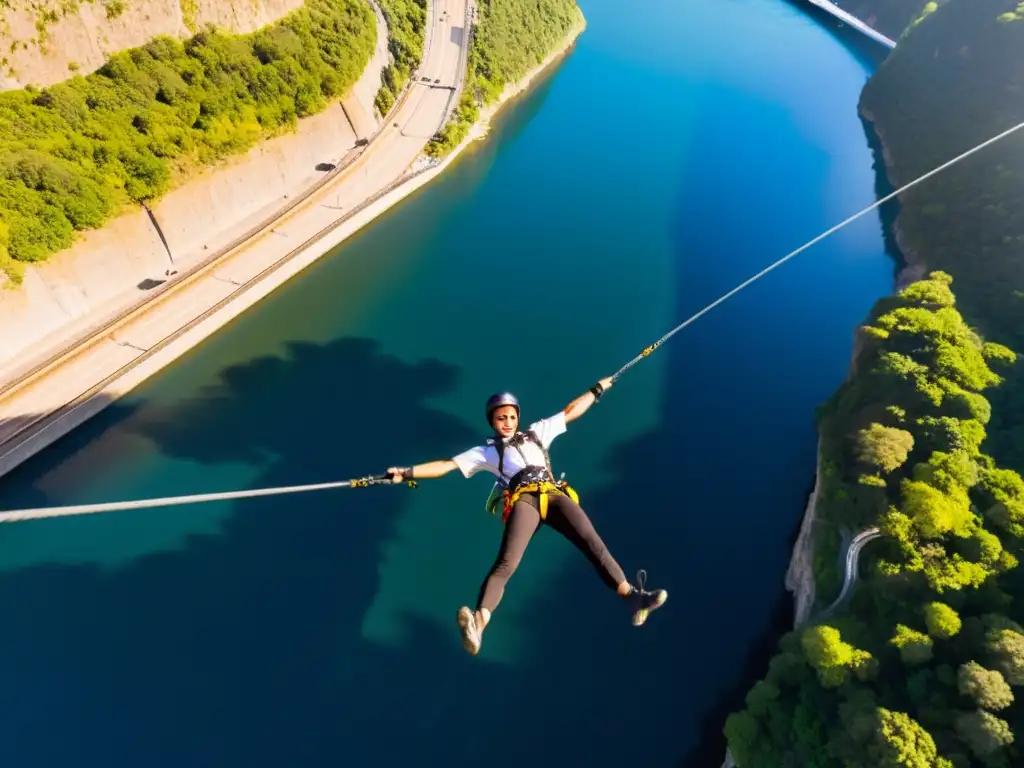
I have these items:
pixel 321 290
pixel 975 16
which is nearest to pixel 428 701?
pixel 321 290

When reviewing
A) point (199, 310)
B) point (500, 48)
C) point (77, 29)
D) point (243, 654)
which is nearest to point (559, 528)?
point (243, 654)


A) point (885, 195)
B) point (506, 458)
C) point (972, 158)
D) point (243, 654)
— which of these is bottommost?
point (506, 458)

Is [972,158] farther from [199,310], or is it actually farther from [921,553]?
[199,310]

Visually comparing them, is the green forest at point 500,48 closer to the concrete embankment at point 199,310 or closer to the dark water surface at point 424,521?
the concrete embankment at point 199,310

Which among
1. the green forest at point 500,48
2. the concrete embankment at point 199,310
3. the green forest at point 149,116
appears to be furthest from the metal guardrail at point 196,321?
the green forest at point 500,48

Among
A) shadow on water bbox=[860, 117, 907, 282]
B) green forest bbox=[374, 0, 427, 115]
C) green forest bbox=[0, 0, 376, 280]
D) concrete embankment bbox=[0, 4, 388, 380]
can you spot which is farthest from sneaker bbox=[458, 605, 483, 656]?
green forest bbox=[374, 0, 427, 115]

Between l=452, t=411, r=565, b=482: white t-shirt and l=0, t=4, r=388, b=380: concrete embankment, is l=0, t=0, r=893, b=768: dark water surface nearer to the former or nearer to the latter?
l=0, t=4, r=388, b=380: concrete embankment

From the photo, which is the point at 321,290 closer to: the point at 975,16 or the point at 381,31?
the point at 381,31
